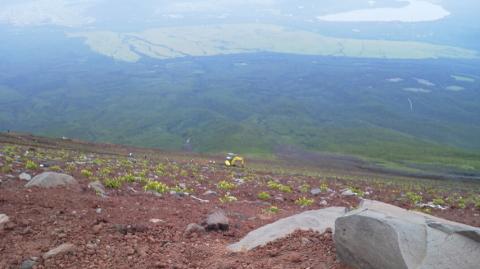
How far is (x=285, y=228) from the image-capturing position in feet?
34.6

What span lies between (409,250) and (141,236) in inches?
227

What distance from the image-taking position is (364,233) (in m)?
7.98

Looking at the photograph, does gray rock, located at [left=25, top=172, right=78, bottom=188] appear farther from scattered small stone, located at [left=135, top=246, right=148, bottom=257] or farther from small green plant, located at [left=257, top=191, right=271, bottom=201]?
small green plant, located at [left=257, top=191, right=271, bottom=201]

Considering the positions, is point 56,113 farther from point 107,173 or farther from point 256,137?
point 107,173

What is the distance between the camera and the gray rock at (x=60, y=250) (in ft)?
30.2

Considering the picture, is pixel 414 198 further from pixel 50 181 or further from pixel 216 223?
pixel 50 181

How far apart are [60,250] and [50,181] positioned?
5.69 metres

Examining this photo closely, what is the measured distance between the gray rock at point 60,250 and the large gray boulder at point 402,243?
5.25 metres

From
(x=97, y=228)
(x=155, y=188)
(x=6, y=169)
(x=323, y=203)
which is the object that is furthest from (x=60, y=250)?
(x=323, y=203)

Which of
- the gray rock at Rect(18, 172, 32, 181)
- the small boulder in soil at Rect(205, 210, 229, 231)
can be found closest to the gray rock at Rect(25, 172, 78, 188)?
the gray rock at Rect(18, 172, 32, 181)

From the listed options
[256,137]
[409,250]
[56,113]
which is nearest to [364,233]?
[409,250]

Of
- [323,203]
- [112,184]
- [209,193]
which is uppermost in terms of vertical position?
[112,184]

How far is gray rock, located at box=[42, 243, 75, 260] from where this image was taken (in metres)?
9.21

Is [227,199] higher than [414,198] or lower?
higher
